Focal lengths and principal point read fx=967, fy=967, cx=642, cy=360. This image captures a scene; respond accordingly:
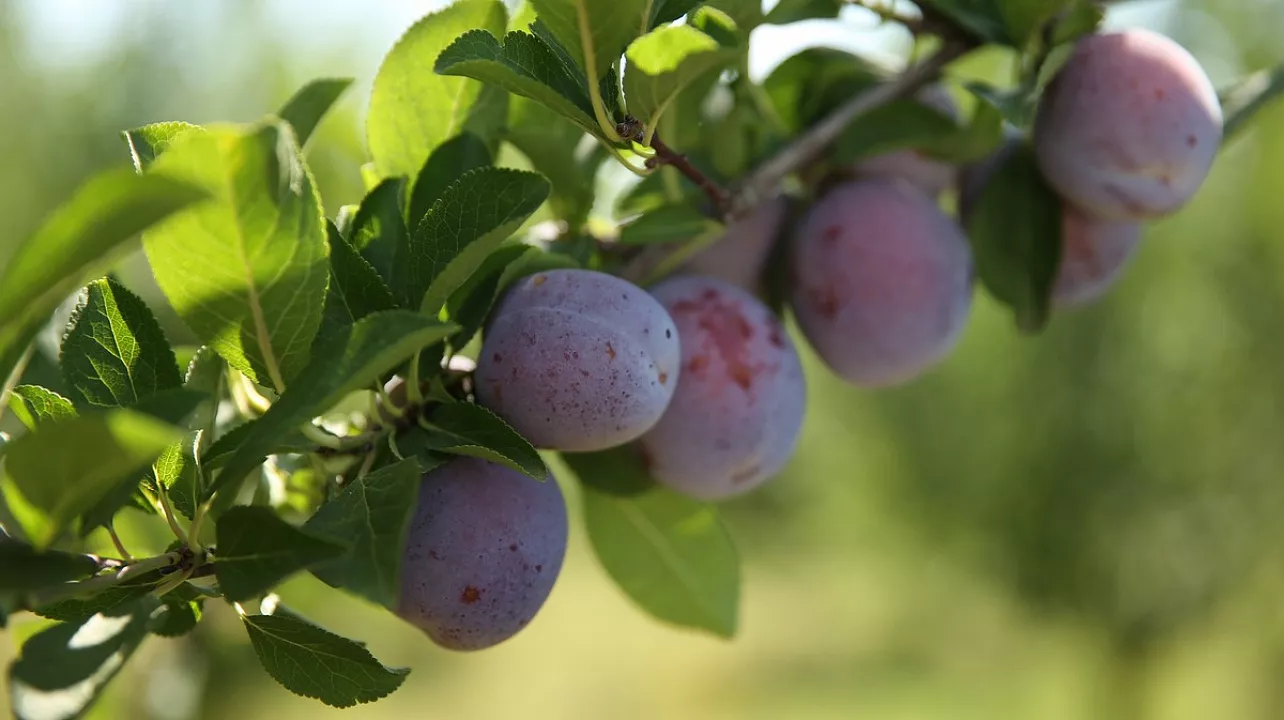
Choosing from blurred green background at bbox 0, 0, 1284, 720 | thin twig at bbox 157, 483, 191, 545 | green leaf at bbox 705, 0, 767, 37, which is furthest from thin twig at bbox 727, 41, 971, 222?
blurred green background at bbox 0, 0, 1284, 720

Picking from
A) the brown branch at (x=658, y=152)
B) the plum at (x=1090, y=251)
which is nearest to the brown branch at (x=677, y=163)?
the brown branch at (x=658, y=152)

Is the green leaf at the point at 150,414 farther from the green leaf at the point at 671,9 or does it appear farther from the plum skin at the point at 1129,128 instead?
the plum skin at the point at 1129,128

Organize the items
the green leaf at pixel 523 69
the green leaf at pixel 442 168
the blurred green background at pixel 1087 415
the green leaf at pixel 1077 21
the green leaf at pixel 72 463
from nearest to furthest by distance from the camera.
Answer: the green leaf at pixel 72 463
the green leaf at pixel 523 69
the green leaf at pixel 442 168
the green leaf at pixel 1077 21
the blurred green background at pixel 1087 415

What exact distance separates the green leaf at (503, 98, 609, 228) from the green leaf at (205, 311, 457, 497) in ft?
0.66

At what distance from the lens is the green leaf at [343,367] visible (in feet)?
1.10

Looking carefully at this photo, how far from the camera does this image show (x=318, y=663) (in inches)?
15.6

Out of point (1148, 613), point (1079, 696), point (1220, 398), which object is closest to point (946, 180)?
point (1220, 398)

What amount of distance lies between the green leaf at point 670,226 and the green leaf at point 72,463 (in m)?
0.27

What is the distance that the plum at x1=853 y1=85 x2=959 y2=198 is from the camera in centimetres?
68

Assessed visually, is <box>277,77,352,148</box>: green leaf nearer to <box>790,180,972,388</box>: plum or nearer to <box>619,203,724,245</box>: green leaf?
<box>619,203,724,245</box>: green leaf

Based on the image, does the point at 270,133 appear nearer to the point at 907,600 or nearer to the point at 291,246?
the point at 291,246

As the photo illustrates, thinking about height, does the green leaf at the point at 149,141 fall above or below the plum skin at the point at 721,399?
above

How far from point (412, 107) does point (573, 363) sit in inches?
7.1

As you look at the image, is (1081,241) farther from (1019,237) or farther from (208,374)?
(208,374)
